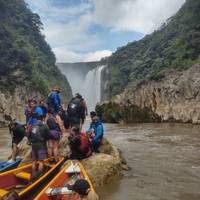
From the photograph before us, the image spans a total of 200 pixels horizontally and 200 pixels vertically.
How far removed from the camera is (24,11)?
69.4 meters

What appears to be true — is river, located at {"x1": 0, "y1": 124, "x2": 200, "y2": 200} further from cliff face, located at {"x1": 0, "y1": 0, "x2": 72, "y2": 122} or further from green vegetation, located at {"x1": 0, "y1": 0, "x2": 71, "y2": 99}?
green vegetation, located at {"x1": 0, "y1": 0, "x2": 71, "y2": 99}

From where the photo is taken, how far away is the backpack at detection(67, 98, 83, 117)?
11469 mm

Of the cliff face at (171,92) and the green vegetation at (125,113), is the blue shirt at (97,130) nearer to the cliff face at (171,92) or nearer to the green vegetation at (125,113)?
the cliff face at (171,92)

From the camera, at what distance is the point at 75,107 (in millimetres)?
11469

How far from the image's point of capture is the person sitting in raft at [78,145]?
31.2ft

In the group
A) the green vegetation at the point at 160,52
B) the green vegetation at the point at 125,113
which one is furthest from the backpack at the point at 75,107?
the green vegetation at the point at 160,52

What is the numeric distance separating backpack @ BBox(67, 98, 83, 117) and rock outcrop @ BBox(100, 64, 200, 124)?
1676 cm

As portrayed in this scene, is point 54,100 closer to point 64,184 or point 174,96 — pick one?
point 64,184

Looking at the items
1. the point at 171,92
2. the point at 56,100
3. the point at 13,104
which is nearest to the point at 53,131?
the point at 56,100

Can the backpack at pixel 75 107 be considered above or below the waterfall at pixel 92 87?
below

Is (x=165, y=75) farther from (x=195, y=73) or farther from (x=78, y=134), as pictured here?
(x=78, y=134)

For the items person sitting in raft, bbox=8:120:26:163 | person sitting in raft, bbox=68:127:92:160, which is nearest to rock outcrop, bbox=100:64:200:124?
person sitting in raft, bbox=8:120:26:163

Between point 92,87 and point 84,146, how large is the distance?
60483 mm

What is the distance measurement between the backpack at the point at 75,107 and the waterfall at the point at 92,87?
56.7m
